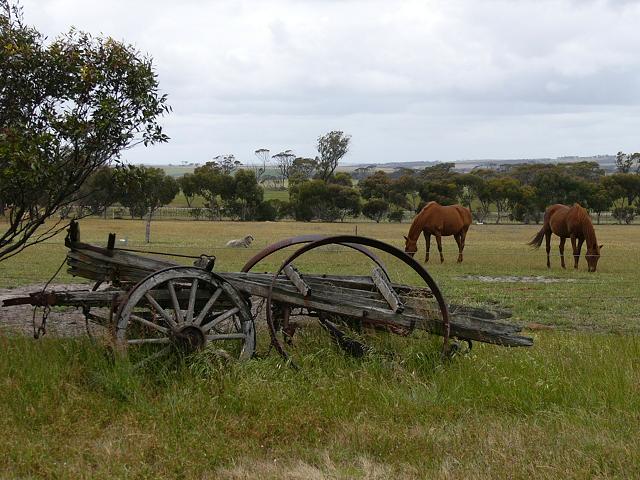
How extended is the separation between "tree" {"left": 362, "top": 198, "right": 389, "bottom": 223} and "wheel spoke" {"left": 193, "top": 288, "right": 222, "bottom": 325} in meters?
70.7

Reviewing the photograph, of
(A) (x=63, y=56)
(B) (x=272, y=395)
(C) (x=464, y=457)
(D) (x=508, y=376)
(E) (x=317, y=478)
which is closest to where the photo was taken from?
(E) (x=317, y=478)

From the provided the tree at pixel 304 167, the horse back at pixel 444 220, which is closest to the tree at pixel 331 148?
the tree at pixel 304 167

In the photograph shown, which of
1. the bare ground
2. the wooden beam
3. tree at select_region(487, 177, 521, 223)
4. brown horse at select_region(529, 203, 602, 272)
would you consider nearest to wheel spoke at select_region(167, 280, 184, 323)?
the wooden beam

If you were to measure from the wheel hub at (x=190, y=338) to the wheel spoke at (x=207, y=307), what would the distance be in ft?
0.28

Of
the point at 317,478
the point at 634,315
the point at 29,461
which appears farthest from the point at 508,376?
the point at 634,315

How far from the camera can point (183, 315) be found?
7.24 m

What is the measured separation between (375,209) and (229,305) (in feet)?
233

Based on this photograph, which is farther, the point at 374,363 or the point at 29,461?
the point at 374,363

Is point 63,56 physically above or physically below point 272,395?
above

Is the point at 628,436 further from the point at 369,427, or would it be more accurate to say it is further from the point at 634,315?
the point at 634,315

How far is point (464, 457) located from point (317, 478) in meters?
1.20

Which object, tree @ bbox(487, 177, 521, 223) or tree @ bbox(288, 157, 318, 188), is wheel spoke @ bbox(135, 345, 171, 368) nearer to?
tree @ bbox(487, 177, 521, 223)

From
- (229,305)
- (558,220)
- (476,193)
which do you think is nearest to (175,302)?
(229,305)

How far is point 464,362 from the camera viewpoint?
7.66 meters
